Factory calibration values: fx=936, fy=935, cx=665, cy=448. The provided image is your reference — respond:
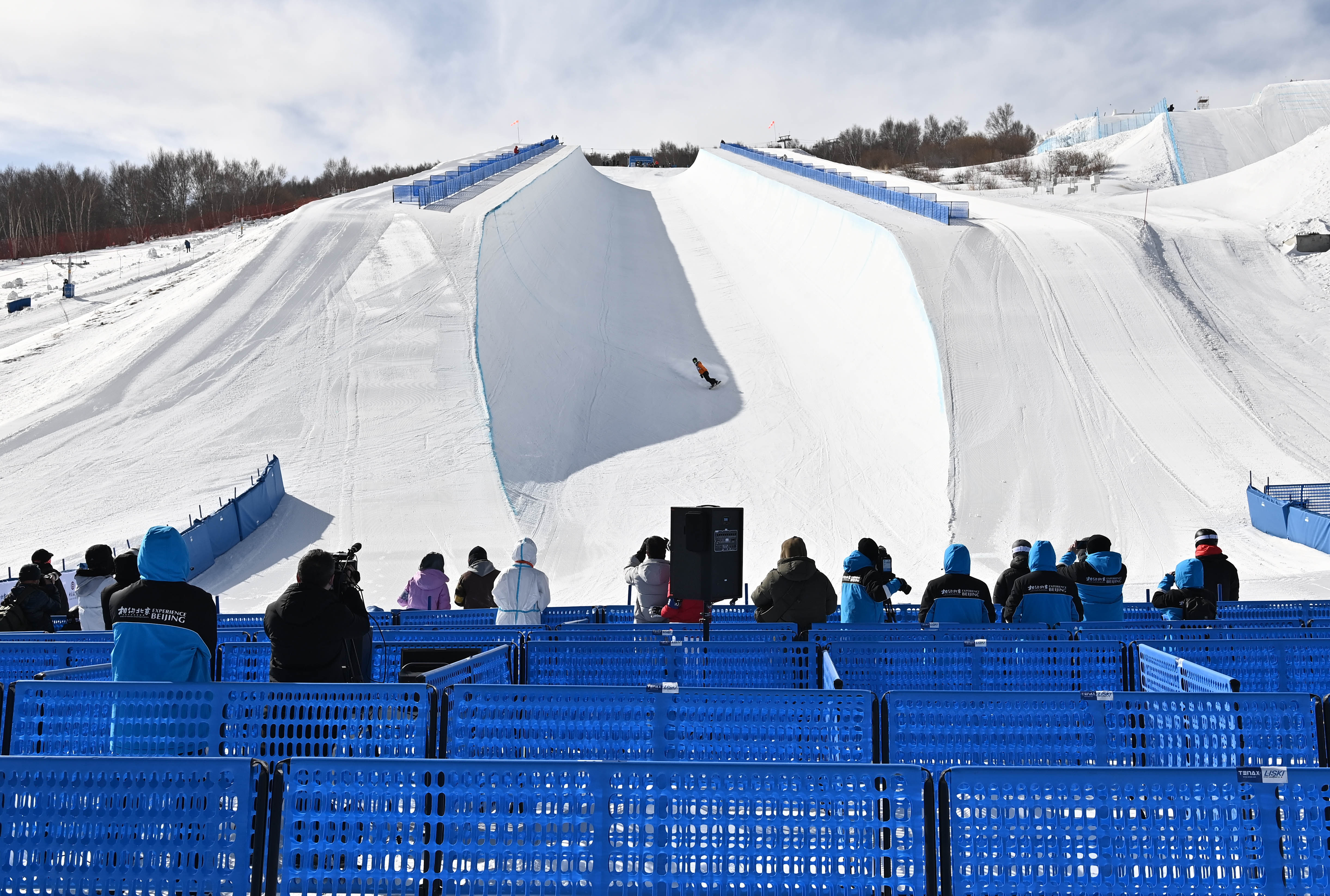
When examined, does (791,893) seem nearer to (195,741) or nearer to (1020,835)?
(1020,835)

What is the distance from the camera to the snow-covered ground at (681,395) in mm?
17484

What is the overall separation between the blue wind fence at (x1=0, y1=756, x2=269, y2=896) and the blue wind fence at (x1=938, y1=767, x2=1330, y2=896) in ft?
7.53

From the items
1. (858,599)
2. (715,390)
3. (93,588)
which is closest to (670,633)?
(858,599)

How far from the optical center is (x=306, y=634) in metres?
4.61

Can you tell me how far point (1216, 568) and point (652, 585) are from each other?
5.07m

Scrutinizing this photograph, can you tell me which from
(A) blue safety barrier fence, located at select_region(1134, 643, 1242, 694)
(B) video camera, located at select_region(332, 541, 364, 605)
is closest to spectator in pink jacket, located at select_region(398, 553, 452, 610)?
(B) video camera, located at select_region(332, 541, 364, 605)

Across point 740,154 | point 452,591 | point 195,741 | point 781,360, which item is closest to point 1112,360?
point 781,360

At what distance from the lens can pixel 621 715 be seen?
4336mm

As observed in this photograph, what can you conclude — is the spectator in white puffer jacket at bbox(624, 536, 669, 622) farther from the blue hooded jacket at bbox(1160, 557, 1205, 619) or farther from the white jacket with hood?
the blue hooded jacket at bbox(1160, 557, 1205, 619)

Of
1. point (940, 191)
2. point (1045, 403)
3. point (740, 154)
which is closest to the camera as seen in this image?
point (1045, 403)

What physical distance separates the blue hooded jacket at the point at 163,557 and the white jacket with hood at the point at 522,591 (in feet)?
9.98

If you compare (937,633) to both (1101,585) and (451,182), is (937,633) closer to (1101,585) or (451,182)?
(1101,585)

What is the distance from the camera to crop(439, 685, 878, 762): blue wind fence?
4203 mm

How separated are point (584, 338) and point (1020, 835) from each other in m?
25.4
